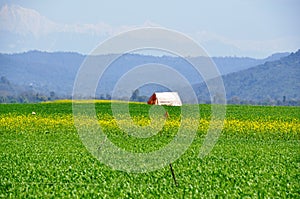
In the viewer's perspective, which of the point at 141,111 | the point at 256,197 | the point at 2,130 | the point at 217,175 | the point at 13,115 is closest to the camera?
the point at 256,197

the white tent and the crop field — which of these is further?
the white tent

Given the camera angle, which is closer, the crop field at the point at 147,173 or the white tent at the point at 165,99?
the crop field at the point at 147,173

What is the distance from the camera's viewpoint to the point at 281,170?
19.6 metres

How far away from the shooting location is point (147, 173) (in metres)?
18.4

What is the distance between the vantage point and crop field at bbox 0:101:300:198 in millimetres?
15510

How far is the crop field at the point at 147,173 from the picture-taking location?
50.9 feet

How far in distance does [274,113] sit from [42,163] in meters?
29.9

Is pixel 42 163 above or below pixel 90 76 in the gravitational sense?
below

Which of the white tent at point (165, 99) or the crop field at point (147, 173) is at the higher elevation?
the white tent at point (165, 99)

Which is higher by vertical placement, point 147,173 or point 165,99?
point 165,99

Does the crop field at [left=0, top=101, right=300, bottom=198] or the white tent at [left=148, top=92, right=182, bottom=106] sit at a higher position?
the white tent at [left=148, top=92, right=182, bottom=106]

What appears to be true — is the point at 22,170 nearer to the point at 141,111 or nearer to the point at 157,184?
the point at 157,184

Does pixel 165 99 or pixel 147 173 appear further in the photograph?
pixel 165 99

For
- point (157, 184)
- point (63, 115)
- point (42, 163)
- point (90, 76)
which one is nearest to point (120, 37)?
point (90, 76)
